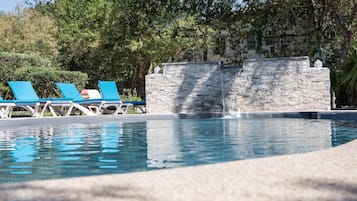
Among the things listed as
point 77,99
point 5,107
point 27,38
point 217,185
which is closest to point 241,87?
point 77,99

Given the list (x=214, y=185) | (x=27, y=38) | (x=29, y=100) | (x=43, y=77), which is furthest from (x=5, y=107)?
(x=27, y=38)

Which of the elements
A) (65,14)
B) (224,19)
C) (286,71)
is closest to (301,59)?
(286,71)

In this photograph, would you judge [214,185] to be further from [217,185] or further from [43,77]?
[43,77]

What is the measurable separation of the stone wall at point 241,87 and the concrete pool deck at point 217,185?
11.1 m

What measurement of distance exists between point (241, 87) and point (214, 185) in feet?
41.8

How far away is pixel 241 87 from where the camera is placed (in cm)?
1600

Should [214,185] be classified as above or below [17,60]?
below

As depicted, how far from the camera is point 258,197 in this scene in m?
3.05

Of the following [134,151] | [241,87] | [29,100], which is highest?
[241,87]

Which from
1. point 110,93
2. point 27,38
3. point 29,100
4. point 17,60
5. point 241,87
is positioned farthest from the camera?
point 27,38

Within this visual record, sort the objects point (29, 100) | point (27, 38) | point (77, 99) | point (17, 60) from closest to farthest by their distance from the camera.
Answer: point (29, 100)
point (77, 99)
point (17, 60)
point (27, 38)

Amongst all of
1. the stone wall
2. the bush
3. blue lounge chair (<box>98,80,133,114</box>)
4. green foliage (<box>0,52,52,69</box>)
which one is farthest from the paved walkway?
green foliage (<box>0,52,52,69</box>)

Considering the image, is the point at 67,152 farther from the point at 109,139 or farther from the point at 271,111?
the point at 271,111

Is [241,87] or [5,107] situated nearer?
[5,107]
